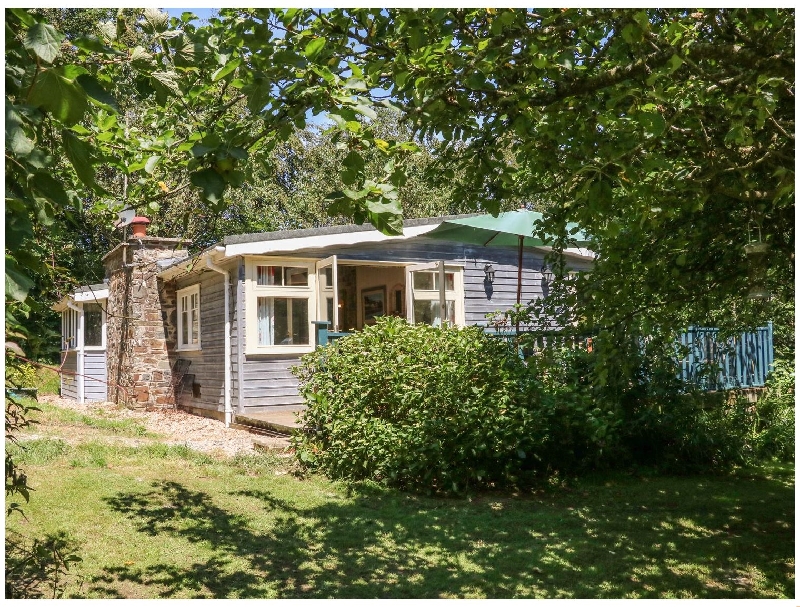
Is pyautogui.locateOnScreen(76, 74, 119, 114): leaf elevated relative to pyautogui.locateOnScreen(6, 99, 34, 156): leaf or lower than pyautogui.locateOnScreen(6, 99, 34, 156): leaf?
elevated

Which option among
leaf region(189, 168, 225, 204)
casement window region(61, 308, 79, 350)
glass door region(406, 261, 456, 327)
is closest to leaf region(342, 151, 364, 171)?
leaf region(189, 168, 225, 204)

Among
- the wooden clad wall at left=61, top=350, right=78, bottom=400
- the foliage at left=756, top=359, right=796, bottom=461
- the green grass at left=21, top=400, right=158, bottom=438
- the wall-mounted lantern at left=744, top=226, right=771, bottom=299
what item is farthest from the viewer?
the wooden clad wall at left=61, top=350, right=78, bottom=400

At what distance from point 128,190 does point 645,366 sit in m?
5.64

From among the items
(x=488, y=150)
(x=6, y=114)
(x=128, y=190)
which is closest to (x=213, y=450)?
(x=128, y=190)

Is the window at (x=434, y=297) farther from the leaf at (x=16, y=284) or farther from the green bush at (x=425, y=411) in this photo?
the leaf at (x=16, y=284)

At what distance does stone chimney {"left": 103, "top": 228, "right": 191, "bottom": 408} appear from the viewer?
1430cm

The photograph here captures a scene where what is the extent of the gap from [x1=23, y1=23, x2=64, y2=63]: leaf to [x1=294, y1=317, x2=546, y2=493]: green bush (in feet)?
18.1

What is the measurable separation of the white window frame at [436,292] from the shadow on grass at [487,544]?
18.5ft

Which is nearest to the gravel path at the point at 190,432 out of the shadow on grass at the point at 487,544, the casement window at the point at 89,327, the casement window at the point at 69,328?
the shadow on grass at the point at 487,544

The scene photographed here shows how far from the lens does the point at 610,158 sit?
380 cm

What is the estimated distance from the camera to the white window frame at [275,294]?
1136 cm

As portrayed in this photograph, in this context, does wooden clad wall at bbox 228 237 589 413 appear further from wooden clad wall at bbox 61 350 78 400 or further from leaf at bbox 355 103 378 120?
leaf at bbox 355 103 378 120

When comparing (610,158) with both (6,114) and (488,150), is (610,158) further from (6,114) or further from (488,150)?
(6,114)

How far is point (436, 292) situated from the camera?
1262 centimetres
